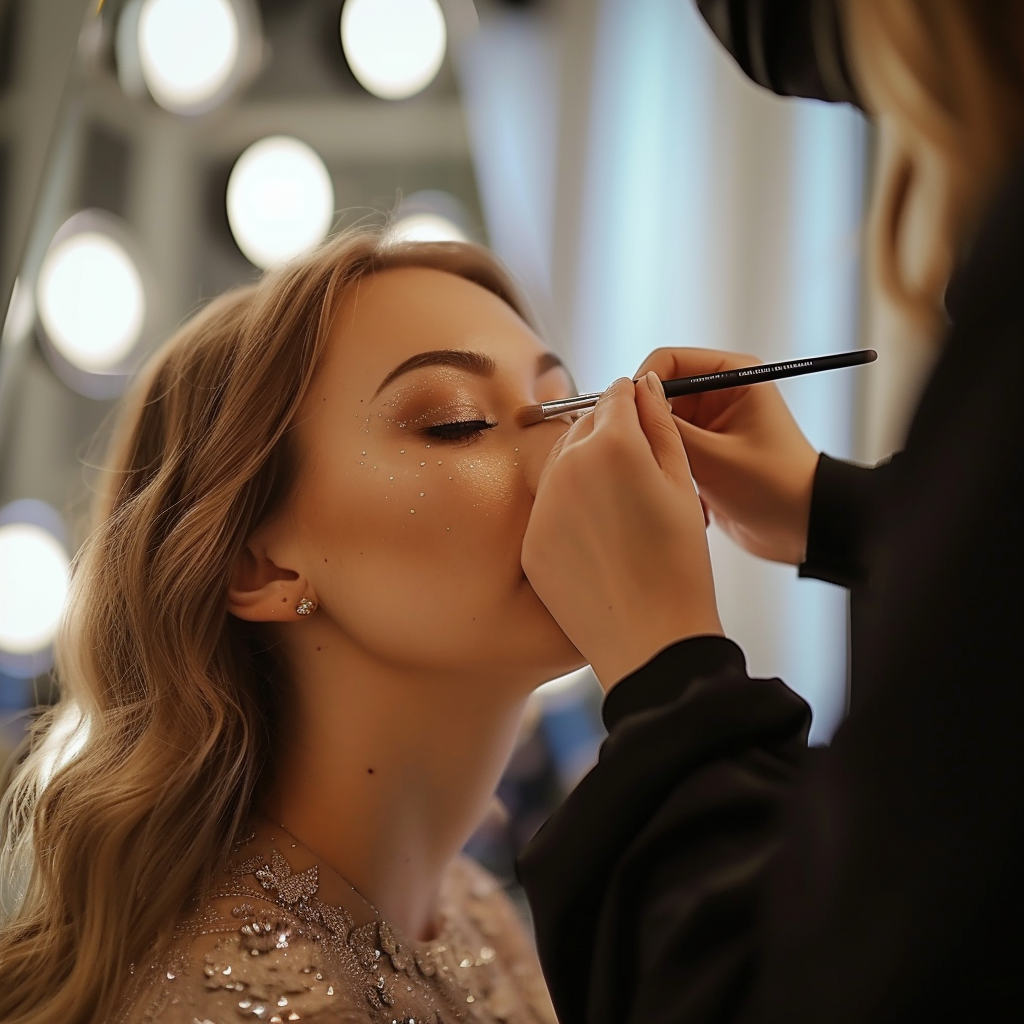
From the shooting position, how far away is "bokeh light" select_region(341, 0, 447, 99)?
4.94 feet

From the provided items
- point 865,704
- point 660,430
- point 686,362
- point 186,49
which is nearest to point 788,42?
point 686,362

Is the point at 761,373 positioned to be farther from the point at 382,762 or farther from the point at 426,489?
the point at 382,762

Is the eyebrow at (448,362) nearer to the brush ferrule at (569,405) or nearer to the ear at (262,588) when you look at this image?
the brush ferrule at (569,405)

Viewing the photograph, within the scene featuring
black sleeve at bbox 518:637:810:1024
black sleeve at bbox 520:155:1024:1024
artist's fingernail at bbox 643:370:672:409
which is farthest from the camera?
artist's fingernail at bbox 643:370:672:409

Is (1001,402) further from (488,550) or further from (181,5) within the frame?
(181,5)

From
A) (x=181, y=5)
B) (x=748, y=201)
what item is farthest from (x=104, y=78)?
(x=748, y=201)

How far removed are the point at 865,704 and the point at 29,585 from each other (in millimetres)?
1270

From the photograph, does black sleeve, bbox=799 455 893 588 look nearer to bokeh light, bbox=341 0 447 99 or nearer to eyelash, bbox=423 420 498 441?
eyelash, bbox=423 420 498 441

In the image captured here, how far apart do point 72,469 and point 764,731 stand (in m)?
1.28

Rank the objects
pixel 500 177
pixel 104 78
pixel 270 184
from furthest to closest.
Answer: pixel 500 177, pixel 270 184, pixel 104 78

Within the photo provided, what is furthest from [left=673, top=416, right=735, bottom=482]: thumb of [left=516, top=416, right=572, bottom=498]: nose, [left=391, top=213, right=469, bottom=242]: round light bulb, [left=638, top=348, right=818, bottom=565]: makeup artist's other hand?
[left=391, top=213, right=469, bottom=242]: round light bulb

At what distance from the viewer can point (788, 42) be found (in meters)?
0.83

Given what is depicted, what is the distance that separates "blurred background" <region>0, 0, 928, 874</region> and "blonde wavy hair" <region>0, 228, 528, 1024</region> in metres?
0.43

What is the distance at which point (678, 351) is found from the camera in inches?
35.3
